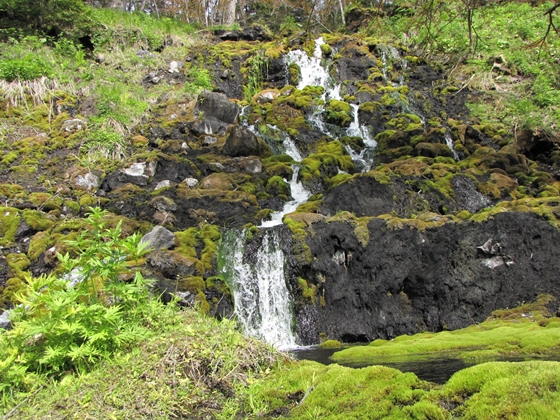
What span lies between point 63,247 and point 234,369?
717 centimetres

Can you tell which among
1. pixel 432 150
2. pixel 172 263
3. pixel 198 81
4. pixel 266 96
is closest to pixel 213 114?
pixel 266 96

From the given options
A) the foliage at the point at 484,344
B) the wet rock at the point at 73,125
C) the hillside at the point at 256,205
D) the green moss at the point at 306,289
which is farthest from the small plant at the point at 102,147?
the foliage at the point at 484,344

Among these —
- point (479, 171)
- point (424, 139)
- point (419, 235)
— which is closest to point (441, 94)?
point (424, 139)

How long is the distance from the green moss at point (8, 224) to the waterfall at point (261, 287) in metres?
4.97

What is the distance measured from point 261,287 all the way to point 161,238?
2.53 meters

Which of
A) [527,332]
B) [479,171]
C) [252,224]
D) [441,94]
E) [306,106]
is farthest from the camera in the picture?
[441,94]

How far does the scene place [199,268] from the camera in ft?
29.0

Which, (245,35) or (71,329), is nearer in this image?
(71,329)

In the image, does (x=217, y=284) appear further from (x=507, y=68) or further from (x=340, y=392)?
(x=507, y=68)

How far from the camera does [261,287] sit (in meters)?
9.25

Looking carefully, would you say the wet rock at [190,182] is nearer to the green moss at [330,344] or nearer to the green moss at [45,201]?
the green moss at [45,201]

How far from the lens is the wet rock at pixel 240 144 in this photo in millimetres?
14016

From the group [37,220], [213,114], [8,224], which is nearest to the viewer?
[8,224]

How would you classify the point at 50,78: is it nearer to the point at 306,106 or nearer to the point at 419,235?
the point at 306,106
